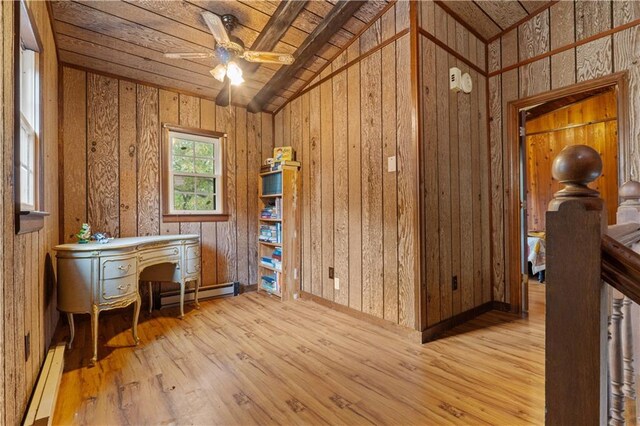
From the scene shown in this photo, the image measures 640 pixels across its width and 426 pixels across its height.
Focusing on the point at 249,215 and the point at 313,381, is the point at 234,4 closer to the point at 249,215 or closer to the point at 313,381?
the point at 249,215

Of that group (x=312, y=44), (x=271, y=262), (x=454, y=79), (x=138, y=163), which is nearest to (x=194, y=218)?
(x=138, y=163)

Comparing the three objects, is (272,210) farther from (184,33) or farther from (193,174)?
(184,33)

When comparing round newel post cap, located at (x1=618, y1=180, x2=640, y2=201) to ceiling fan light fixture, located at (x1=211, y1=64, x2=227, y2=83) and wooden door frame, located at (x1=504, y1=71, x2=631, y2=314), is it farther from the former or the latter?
ceiling fan light fixture, located at (x1=211, y1=64, x2=227, y2=83)

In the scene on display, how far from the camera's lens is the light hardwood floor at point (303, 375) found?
1548 millimetres

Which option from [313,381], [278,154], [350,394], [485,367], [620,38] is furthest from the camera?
[278,154]

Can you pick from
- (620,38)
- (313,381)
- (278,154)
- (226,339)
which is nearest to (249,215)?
(278,154)

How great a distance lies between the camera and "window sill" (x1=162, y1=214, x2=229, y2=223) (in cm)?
342

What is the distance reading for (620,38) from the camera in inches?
93.9

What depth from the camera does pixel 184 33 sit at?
8.79ft

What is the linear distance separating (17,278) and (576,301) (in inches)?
79.2

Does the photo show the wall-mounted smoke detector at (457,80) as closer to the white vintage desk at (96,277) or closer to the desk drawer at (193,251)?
the desk drawer at (193,251)

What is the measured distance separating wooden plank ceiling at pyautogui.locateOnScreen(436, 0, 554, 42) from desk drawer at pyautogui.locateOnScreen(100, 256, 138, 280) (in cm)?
336

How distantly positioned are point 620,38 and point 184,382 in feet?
13.4

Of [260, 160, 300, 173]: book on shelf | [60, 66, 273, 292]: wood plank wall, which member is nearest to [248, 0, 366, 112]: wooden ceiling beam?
[60, 66, 273, 292]: wood plank wall
